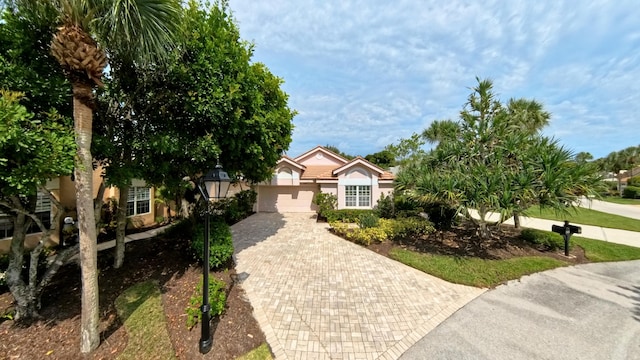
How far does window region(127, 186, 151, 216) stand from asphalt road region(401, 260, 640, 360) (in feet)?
54.8

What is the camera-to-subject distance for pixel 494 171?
936 centimetres

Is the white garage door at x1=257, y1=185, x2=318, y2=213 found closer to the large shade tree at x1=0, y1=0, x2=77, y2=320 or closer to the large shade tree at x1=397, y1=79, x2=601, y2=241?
the large shade tree at x1=397, y1=79, x2=601, y2=241

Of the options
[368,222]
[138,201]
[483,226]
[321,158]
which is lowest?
[368,222]

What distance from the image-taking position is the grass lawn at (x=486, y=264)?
7.63 meters

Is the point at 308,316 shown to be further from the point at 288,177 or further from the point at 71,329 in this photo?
the point at 288,177

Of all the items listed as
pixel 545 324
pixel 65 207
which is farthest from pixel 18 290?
pixel 545 324

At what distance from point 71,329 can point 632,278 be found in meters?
16.4

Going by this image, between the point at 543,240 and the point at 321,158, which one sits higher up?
the point at 321,158

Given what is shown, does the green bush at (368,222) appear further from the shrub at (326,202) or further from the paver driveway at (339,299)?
the shrub at (326,202)

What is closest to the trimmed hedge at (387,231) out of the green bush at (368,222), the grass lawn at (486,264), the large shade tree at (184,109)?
the green bush at (368,222)

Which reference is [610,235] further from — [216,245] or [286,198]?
[286,198]

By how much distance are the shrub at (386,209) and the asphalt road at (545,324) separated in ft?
28.1

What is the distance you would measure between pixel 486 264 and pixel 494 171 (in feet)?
12.1

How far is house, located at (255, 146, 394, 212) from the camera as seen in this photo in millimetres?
18391
